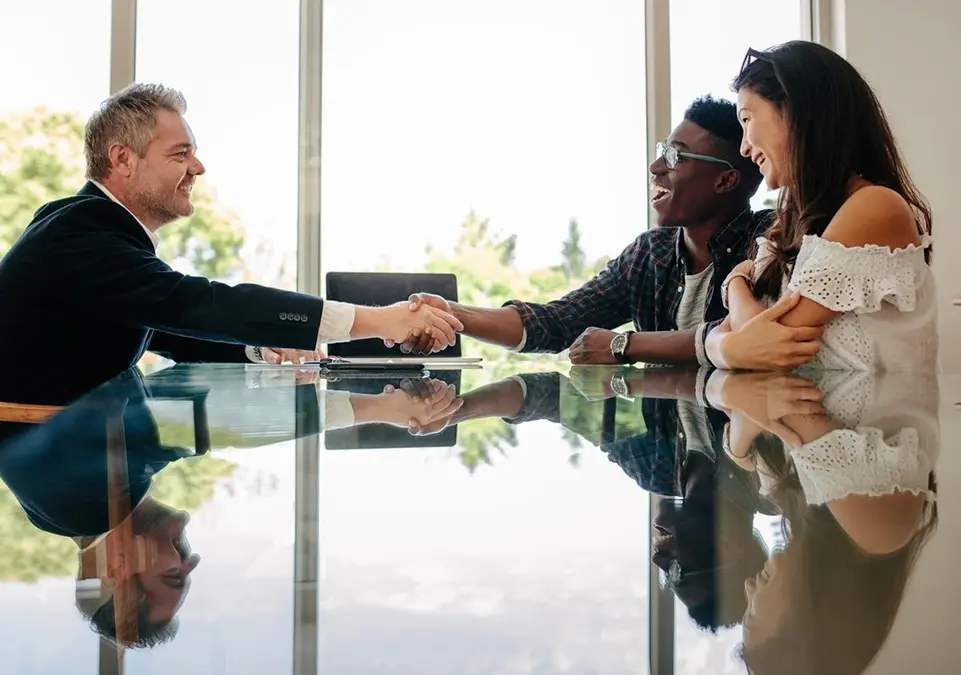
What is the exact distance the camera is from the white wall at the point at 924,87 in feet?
13.4

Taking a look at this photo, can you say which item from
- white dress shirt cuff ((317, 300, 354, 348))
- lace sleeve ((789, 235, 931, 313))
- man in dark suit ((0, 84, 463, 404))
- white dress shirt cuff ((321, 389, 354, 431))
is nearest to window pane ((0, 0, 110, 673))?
man in dark suit ((0, 84, 463, 404))

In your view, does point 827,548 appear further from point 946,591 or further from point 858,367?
point 858,367

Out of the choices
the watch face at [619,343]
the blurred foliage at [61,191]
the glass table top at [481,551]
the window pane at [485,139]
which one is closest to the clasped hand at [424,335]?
the watch face at [619,343]

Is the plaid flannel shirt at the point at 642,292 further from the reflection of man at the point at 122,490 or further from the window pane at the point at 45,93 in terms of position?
the window pane at the point at 45,93

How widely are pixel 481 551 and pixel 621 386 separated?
40.1 inches

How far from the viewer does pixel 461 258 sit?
4098 mm

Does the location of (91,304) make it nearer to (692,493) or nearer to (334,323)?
A: (334,323)

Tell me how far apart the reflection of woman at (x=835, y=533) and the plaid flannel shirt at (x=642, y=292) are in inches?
65.3

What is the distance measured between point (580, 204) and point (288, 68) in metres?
1.54

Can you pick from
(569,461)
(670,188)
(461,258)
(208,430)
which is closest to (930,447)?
(569,461)

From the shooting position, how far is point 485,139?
4.11m

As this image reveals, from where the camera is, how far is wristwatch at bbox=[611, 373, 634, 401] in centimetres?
114

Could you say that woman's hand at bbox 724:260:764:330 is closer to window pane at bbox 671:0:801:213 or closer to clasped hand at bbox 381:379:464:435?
clasped hand at bbox 381:379:464:435

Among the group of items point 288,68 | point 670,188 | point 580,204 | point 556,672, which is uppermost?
point 288,68
